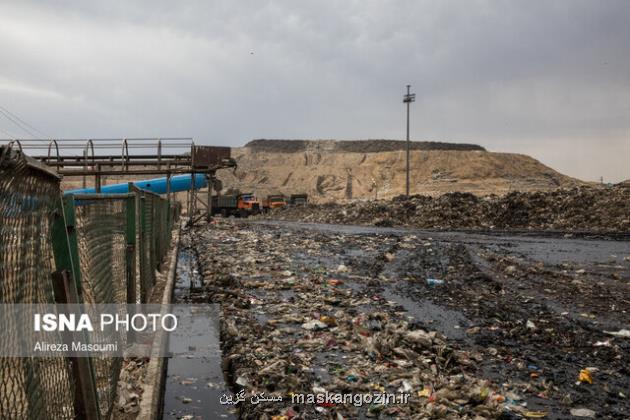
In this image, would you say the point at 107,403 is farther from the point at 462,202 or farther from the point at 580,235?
the point at 462,202

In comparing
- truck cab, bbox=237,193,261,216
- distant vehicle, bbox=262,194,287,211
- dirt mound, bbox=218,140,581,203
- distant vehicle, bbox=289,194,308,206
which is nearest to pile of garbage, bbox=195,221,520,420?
truck cab, bbox=237,193,261,216

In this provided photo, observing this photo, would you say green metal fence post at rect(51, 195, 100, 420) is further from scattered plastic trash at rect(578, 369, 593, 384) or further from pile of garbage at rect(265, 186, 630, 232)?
pile of garbage at rect(265, 186, 630, 232)

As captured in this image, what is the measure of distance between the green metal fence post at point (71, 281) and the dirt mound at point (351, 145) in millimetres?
83022

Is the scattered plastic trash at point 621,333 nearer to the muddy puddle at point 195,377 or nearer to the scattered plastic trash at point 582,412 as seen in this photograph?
the scattered plastic trash at point 582,412

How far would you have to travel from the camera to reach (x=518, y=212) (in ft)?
82.4

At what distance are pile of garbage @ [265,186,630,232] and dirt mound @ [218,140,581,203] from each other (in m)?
26.9

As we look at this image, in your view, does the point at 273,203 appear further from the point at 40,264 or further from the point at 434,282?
the point at 40,264

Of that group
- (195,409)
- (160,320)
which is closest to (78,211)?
(195,409)

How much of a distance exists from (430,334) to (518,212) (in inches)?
837

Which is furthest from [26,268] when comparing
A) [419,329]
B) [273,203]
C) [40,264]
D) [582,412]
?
[273,203]

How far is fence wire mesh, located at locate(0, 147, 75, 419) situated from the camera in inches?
57.2

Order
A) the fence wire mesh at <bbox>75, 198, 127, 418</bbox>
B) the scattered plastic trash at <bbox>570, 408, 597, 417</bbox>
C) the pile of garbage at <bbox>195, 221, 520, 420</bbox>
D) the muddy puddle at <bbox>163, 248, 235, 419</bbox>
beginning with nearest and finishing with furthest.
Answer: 1. the fence wire mesh at <bbox>75, 198, 127, 418</bbox>
2. the scattered plastic trash at <bbox>570, 408, 597, 417</bbox>
3. the pile of garbage at <bbox>195, 221, 520, 420</bbox>
4. the muddy puddle at <bbox>163, 248, 235, 419</bbox>

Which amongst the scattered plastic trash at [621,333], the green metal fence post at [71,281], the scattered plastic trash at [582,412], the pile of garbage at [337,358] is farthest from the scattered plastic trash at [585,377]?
the green metal fence post at [71,281]

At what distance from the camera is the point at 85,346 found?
237cm
